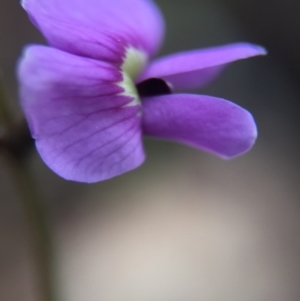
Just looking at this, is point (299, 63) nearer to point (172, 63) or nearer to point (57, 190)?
point (57, 190)

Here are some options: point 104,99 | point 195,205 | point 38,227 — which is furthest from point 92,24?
point 195,205

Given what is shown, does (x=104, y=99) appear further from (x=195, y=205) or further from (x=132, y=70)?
(x=195, y=205)

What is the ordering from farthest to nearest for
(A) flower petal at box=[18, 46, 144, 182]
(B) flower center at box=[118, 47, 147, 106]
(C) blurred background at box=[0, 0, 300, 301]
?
(C) blurred background at box=[0, 0, 300, 301], (B) flower center at box=[118, 47, 147, 106], (A) flower petal at box=[18, 46, 144, 182]

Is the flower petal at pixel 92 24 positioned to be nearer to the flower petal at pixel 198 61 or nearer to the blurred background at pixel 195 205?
the flower petal at pixel 198 61

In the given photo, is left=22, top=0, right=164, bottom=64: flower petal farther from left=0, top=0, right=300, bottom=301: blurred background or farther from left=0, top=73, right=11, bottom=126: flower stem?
left=0, top=0, right=300, bottom=301: blurred background

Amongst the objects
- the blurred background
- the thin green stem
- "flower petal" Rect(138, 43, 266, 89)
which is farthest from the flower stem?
the blurred background

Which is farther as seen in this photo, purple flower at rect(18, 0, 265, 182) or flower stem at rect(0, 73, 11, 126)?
flower stem at rect(0, 73, 11, 126)

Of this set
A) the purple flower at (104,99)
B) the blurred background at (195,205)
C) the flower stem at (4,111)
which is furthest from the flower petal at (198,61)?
the blurred background at (195,205)
